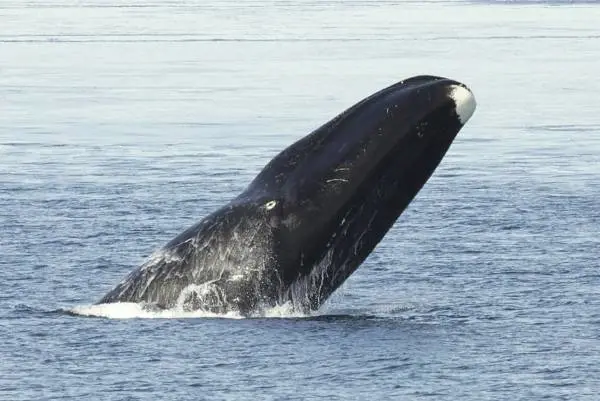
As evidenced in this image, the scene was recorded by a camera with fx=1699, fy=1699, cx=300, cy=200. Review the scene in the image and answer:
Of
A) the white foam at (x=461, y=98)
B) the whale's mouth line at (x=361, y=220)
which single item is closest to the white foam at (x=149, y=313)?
the whale's mouth line at (x=361, y=220)

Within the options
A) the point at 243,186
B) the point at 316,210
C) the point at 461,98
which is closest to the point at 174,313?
the point at 316,210

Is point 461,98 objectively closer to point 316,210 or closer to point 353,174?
point 353,174

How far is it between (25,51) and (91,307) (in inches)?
2047

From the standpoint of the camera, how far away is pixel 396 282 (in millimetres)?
21844

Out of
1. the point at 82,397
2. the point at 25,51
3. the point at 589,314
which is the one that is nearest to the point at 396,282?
the point at 589,314

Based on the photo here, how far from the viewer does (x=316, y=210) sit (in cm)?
1783

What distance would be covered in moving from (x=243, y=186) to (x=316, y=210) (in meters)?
13.5

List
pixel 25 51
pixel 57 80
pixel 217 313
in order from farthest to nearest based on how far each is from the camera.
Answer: pixel 25 51 < pixel 57 80 < pixel 217 313

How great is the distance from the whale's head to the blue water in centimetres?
90

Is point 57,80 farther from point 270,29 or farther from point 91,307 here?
point 91,307

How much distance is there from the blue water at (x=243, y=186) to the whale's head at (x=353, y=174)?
904mm

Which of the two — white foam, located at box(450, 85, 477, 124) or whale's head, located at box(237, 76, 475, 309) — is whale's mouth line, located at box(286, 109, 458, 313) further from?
white foam, located at box(450, 85, 477, 124)

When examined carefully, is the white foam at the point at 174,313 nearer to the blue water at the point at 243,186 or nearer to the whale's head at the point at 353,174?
the blue water at the point at 243,186

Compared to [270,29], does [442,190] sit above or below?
below
